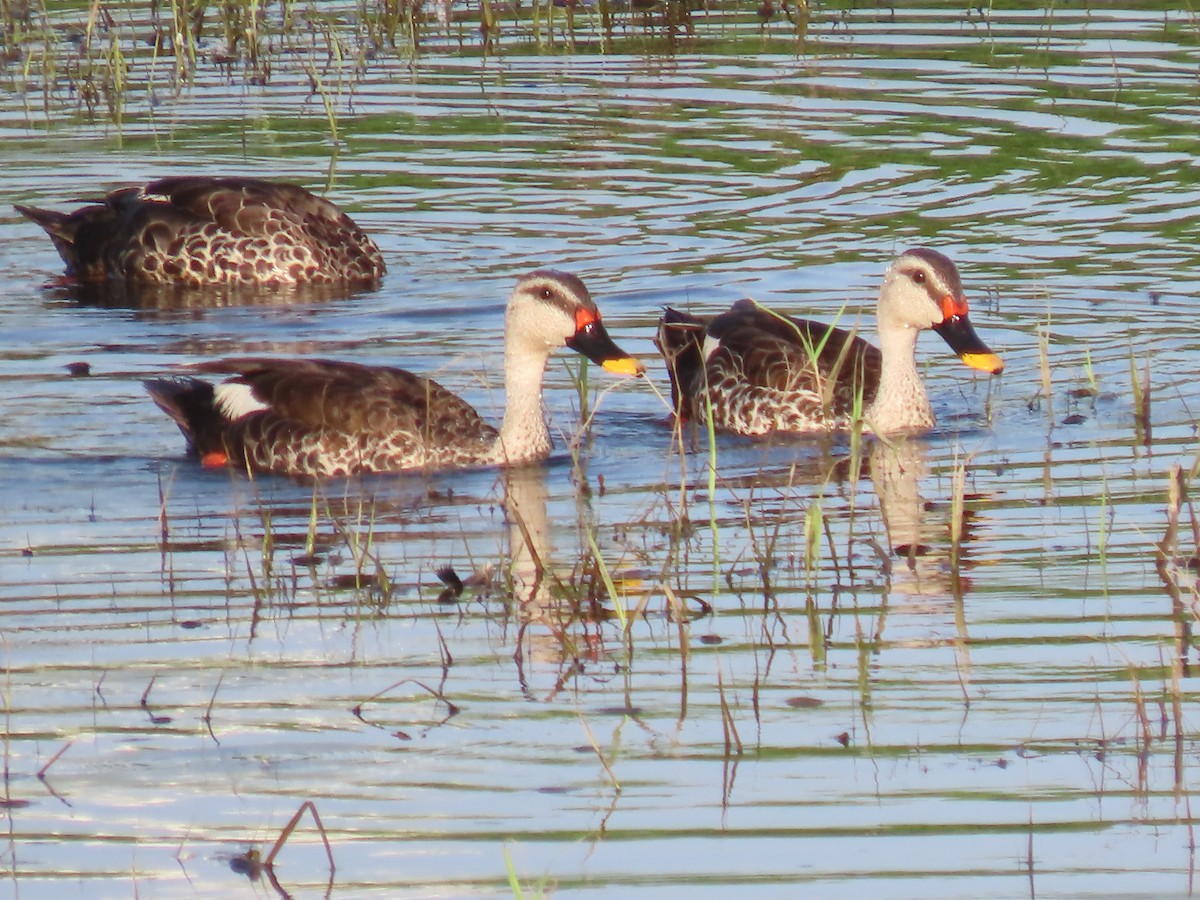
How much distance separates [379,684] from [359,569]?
0.92 meters

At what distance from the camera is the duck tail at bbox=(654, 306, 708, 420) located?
11297 mm

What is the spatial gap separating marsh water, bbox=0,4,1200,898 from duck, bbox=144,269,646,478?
6.2 inches

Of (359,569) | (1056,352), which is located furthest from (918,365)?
(359,569)

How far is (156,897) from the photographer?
5.02 m

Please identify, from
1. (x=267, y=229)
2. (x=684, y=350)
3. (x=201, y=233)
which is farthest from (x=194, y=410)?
(x=201, y=233)

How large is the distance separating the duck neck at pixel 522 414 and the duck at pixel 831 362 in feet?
2.06

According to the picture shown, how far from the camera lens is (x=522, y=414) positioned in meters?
10.1

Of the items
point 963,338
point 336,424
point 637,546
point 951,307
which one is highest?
point 951,307

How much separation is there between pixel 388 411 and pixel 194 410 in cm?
89

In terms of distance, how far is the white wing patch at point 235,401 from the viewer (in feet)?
33.0

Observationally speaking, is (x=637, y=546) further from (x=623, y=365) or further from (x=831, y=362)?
(x=831, y=362)

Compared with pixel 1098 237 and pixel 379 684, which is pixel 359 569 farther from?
pixel 1098 237

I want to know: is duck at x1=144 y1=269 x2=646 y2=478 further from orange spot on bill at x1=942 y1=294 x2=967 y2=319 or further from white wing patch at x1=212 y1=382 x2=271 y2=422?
orange spot on bill at x1=942 y1=294 x2=967 y2=319

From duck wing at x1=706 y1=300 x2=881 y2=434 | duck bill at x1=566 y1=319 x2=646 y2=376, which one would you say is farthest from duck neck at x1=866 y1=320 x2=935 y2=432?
duck bill at x1=566 y1=319 x2=646 y2=376
